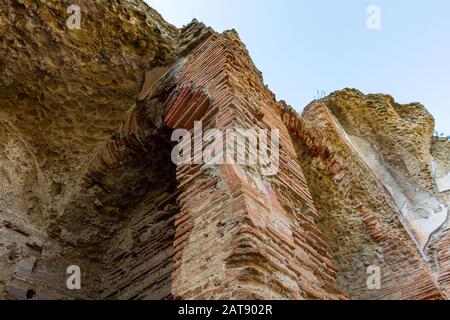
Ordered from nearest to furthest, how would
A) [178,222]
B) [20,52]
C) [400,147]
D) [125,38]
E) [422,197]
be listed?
[178,222]
[20,52]
[125,38]
[422,197]
[400,147]

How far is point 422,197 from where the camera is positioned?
5.78 meters

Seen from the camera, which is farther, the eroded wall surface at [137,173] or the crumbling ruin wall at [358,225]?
the crumbling ruin wall at [358,225]

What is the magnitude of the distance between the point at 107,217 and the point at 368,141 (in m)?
4.36

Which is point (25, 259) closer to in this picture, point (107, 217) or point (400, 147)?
point (107, 217)

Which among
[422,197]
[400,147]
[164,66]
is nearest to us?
[164,66]

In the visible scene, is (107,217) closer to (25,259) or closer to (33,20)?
(25,259)

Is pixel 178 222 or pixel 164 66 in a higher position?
pixel 164 66

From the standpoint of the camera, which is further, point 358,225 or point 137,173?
point 358,225

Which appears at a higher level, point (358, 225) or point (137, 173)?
point (137, 173)

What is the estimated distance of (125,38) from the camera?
12.3ft

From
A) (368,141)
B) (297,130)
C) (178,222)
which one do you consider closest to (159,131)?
(178,222)

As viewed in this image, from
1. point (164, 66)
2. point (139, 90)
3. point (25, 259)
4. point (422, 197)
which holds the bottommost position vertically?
point (25, 259)

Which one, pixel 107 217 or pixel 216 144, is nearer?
pixel 216 144

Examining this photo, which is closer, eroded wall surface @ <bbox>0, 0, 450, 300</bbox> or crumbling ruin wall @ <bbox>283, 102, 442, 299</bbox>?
eroded wall surface @ <bbox>0, 0, 450, 300</bbox>
